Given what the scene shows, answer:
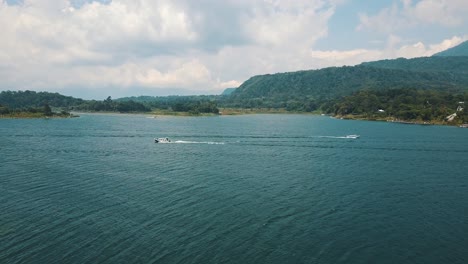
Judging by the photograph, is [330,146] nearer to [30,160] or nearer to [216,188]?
[216,188]

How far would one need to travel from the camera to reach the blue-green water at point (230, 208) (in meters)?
33.6

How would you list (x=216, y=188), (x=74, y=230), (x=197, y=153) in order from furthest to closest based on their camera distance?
(x=197, y=153), (x=216, y=188), (x=74, y=230)

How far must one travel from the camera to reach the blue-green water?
33.6 meters

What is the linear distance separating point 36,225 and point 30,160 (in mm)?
44296

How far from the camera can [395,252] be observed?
34.4 meters

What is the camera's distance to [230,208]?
151 feet

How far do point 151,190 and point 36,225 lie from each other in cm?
1755

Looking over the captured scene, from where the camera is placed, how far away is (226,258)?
3212cm

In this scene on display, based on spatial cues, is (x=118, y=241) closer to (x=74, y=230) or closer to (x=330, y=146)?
(x=74, y=230)

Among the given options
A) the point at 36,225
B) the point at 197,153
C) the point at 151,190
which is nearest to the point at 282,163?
the point at 197,153

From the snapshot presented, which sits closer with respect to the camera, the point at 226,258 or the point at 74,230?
the point at 226,258

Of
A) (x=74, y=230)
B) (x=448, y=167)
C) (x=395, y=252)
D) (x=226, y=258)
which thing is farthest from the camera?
(x=448, y=167)

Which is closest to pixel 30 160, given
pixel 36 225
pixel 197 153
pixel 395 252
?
pixel 197 153

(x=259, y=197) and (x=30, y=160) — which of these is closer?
(x=259, y=197)
